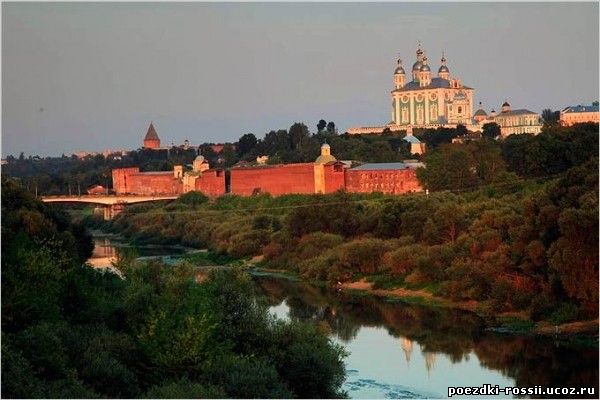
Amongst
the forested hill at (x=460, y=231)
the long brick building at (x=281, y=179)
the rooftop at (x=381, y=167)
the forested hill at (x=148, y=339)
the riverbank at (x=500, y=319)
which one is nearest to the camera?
the forested hill at (x=148, y=339)

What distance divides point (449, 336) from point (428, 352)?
0.70 metres

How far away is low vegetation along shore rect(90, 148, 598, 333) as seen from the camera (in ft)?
35.8

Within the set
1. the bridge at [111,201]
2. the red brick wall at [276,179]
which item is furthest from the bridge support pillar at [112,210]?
the red brick wall at [276,179]

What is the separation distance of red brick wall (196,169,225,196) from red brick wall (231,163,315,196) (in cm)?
80

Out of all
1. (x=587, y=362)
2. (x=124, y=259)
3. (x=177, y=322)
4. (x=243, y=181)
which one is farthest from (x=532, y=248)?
(x=243, y=181)

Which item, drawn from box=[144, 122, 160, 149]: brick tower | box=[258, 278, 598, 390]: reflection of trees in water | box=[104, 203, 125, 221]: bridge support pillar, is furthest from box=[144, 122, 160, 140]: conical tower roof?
box=[258, 278, 598, 390]: reflection of trees in water

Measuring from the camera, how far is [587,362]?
366 inches

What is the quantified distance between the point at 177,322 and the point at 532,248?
16.0 feet

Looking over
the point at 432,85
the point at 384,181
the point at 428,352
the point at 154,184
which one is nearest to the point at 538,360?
the point at 428,352

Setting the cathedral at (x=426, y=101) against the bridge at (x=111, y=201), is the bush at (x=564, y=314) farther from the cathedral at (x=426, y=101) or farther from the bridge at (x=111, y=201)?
the cathedral at (x=426, y=101)

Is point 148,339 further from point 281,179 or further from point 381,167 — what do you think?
point 281,179

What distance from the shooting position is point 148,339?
7.75m

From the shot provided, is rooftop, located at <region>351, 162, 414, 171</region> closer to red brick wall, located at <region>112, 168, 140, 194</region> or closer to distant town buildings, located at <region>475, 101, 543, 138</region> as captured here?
red brick wall, located at <region>112, 168, 140, 194</region>

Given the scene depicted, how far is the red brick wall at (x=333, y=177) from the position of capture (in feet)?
93.2
